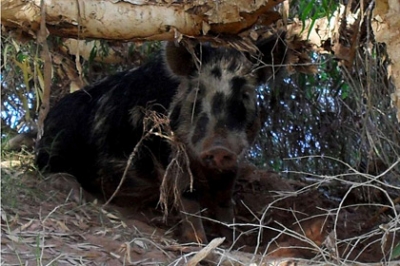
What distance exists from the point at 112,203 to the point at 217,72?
1360mm

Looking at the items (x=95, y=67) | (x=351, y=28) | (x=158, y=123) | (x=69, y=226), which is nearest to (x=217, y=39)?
(x=158, y=123)

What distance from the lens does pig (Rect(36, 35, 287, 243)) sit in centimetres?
467

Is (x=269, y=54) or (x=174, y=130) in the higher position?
(x=269, y=54)

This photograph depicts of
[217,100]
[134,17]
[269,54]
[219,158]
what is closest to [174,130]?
[217,100]

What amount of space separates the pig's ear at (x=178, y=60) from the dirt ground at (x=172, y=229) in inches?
40.9

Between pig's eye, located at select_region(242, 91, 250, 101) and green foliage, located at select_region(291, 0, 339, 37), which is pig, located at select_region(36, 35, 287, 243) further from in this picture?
green foliage, located at select_region(291, 0, 339, 37)

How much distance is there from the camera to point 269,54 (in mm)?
4941

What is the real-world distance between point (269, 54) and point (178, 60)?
0.63 m

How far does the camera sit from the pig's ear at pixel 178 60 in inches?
189

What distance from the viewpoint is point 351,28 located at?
4555 mm

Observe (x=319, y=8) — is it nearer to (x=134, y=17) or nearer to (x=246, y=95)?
(x=246, y=95)

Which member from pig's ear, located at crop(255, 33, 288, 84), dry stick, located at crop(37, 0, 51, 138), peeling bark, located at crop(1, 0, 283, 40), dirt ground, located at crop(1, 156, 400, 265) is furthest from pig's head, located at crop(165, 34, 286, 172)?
dry stick, located at crop(37, 0, 51, 138)

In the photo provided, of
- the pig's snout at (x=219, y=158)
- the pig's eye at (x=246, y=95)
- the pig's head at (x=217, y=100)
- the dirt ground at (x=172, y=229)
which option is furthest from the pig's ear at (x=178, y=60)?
the dirt ground at (x=172, y=229)

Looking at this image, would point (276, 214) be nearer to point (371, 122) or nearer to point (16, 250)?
point (371, 122)
